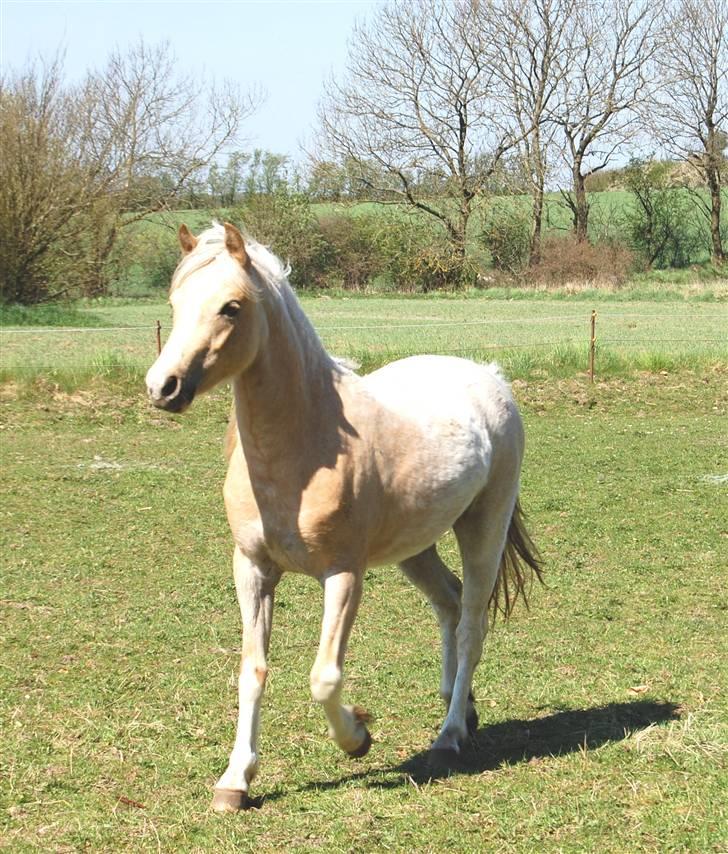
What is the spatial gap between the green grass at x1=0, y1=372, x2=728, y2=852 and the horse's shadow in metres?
0.02

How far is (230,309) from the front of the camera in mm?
3721

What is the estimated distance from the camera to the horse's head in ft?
11.6

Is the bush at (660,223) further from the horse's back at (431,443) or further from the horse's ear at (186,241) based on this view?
the horse's ear at (186,241)

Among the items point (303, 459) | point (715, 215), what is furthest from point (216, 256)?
point (715, 215)

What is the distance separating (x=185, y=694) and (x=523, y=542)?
5.75ft

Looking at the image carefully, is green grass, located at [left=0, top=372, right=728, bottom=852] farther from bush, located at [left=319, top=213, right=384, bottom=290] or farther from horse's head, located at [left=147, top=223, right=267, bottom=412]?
bush, located at [left=319, top=213, right=384, bottom=290]

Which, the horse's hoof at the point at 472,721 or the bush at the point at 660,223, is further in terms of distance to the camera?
the bush at the point at 660,223

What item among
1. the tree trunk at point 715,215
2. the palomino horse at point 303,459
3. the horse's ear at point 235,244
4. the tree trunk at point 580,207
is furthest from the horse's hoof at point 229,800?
the tree trunk at point 715,215

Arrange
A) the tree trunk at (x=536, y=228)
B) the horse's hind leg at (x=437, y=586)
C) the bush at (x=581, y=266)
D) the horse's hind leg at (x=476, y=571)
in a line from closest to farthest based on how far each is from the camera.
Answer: the horse's hind leg at (x=476, y=571), the horse's hind leg at (x=437, y=586), the bush at (x=581, y=266), the tree trunk at (x=536, y=228)

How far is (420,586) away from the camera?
511 centimetres

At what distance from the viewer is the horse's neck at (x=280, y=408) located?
3.99 metres

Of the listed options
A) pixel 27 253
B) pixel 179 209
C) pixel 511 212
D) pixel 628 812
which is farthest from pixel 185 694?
pixel 511 212

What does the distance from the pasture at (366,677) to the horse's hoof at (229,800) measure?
0.23 feet

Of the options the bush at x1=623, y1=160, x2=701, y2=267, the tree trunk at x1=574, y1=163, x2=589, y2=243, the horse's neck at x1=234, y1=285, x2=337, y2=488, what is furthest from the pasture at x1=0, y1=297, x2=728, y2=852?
the bush at x1=623, y1=160, x2=701, y2=267
